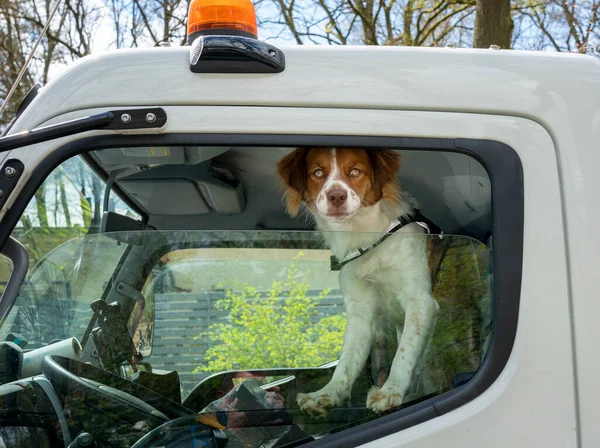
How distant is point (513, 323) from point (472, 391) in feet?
0.57

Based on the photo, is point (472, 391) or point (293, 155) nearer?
point (472, 391)

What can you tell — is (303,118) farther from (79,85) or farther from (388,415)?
(388,415)

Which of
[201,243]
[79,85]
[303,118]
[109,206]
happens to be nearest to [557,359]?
[303,118]

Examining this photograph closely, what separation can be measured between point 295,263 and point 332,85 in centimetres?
43

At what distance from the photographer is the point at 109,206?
212 centimetres

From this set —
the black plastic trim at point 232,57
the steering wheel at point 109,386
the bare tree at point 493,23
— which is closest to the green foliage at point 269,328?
the steering wheel at point 109,386

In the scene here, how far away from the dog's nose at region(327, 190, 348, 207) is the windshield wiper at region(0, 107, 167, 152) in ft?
2.75

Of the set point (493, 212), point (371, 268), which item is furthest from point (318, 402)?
point (493, 212)

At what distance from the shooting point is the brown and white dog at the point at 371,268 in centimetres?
161

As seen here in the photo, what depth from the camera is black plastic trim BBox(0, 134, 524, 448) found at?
4.78 feet

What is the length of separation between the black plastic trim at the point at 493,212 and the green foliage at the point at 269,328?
24 cm

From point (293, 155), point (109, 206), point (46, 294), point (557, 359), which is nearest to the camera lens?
point (557, 359)

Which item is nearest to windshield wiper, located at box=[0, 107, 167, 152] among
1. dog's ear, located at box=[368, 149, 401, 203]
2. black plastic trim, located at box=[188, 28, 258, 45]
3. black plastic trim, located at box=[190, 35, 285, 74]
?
black plastic trim, located at box=[190, 35, 285, 74]

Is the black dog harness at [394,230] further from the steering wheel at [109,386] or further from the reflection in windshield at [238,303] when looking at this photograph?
the steering wheel at [109,386]
